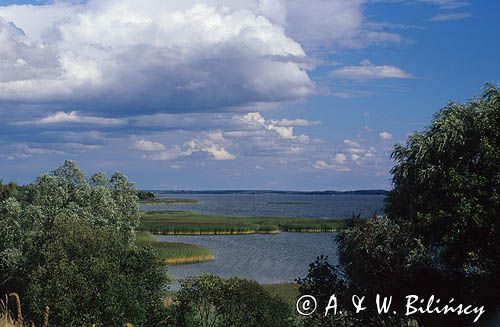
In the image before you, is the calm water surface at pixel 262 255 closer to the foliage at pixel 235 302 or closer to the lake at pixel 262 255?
the lake at pixel 262 255

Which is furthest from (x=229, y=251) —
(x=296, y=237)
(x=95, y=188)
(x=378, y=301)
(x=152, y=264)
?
(x=378, y=301)

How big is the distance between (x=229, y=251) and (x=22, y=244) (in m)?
36.8

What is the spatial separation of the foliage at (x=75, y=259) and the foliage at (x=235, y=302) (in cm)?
187

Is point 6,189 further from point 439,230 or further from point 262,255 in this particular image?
point 439,230

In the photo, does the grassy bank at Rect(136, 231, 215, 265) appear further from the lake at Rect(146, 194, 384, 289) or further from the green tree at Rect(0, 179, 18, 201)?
the green tree at Rect(0, 179, 18, 201)

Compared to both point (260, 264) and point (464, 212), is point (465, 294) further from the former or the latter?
point (260, 264)

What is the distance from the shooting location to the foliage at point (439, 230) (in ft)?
50.9

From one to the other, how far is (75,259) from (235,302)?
608 cm

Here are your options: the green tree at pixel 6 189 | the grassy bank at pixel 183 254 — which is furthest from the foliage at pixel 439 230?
the grassy bank at pixel 183 254

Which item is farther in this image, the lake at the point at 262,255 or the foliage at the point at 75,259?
the lake at the point at 262,255

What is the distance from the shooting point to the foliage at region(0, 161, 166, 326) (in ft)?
59.8

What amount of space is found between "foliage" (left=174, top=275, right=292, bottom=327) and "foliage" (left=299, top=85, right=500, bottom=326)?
1562 millimetres

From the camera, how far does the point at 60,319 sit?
17891mm

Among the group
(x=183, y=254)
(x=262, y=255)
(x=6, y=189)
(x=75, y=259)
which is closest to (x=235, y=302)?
(x=75, y=259)
